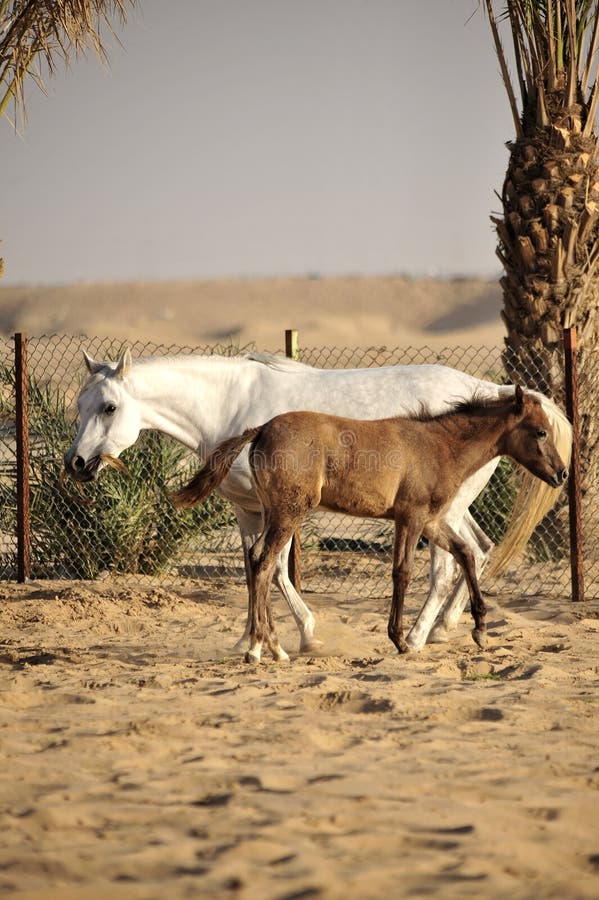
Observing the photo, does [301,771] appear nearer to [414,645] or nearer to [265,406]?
[414,645]

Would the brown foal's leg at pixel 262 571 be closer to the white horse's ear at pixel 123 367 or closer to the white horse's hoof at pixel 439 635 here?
the white horse's hoof at pixel 439 635

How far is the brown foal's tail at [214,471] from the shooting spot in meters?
6.13

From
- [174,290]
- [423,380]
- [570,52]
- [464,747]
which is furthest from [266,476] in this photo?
[174,290]

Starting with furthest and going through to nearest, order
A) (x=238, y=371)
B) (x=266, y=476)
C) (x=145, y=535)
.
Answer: (x=145, y=535), (x=238, y=371), (x=266, y=476)

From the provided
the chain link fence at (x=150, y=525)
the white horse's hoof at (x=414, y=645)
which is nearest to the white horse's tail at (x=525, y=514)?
the white horse's hoof at (x=414, y=645)

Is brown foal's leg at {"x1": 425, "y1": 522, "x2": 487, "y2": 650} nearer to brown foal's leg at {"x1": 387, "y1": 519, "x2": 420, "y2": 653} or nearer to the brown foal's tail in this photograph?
brown foal's leg at {"x1": 387, "y1": 519, "x2": 420, "y2": 653}

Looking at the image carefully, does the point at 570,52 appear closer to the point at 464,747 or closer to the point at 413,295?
the point at 464,747

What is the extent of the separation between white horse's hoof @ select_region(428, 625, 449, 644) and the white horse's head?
2.40m

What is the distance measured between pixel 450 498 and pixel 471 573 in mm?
514

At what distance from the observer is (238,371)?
23.8 feet

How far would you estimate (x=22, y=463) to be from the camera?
9.10 metres

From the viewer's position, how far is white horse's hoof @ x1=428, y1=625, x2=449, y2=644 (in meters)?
6.99

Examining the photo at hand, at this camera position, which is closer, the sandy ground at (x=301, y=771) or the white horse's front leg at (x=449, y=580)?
the sandy ground at (x=301, y=771)

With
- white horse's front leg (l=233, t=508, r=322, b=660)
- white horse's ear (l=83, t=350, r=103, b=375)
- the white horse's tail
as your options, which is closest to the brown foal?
white horse's front leg (l=233, t=508, r=322, b=660)
